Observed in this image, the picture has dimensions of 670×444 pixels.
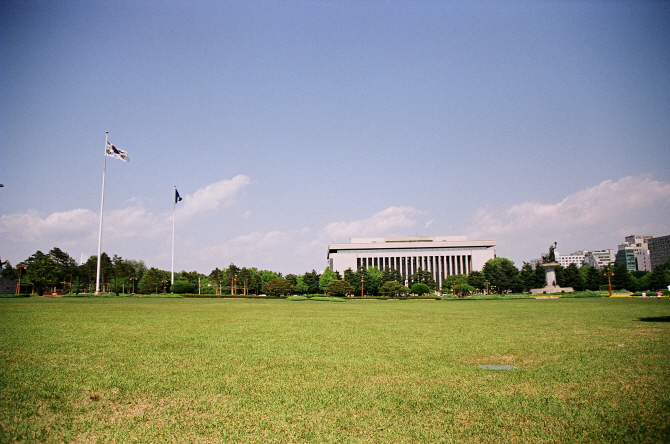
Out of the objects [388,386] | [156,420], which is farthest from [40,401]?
[388,386]

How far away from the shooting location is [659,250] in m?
190

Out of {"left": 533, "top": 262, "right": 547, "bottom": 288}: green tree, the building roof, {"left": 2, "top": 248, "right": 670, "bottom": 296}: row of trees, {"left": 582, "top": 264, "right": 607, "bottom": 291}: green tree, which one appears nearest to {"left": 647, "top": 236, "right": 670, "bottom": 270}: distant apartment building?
the building roof

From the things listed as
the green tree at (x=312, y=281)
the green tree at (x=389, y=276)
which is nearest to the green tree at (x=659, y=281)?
the green tree at (x=389, y=276)

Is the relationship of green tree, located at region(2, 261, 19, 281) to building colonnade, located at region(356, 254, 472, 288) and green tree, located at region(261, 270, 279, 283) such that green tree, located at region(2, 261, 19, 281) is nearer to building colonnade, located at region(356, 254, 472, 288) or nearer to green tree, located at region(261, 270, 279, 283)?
green tree, located at region(261, 270, 279, 283)

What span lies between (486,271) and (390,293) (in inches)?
824

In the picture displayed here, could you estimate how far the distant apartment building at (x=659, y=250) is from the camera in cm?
18516

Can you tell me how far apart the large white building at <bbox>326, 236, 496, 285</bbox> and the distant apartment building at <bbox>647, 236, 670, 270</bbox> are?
123248mm

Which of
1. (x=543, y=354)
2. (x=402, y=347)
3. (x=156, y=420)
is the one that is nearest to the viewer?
(x=156, y=420)

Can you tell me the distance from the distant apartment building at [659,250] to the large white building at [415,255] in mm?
123248

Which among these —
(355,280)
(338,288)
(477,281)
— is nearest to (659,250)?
(477,281)

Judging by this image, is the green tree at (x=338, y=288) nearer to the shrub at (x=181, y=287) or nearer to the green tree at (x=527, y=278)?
the shrub at (x=181, y=287)

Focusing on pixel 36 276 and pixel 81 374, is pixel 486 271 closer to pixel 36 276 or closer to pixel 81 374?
pixel 36 276

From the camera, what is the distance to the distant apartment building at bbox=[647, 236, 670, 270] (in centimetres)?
18516

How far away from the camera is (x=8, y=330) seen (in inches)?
488
